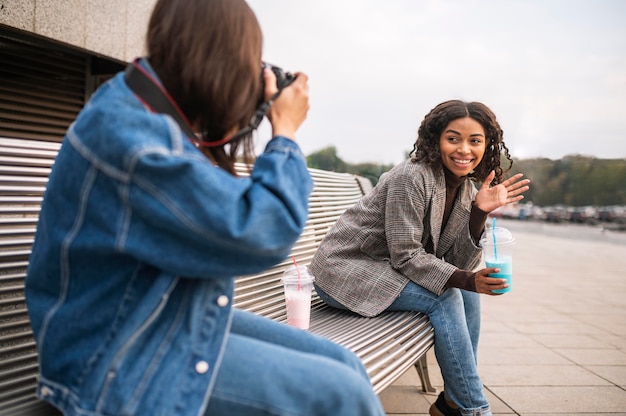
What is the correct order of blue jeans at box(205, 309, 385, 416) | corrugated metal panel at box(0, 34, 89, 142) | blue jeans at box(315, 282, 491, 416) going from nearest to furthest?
blue jeans at box(205, 309, 385, 416)
blue jeans at box(315, 282, 491, 416)
corrugated metal panel at box(0, 34, 89, 142)

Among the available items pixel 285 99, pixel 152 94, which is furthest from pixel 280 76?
pixel 152 94

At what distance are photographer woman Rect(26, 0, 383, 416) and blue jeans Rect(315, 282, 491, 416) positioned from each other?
1.30 meters

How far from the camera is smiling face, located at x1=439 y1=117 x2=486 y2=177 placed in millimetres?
2867

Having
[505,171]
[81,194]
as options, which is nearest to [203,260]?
[81,194]

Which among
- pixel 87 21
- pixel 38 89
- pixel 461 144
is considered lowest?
pixel 461 144

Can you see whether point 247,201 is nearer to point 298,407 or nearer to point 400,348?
point 298,407

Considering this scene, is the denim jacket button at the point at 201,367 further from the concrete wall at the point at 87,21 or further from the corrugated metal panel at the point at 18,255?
the concrete wall at the point at 87,21

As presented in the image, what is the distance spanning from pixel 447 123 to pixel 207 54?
188 centimetres

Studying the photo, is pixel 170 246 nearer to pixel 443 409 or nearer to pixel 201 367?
pixel 201 367

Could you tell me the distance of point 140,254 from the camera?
1135 mm

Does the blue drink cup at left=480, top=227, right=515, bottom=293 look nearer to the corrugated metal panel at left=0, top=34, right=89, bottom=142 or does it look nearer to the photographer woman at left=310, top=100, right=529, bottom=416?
the photographer woman at left=310, top=100, right=529, bottom=416

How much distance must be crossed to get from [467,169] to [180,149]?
202cm

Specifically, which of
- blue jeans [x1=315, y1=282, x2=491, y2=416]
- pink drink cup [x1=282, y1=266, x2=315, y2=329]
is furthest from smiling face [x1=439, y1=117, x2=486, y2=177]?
pink drink cup [x1=282, y1=266, x2=315, y2=329]

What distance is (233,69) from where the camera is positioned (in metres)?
1.31
